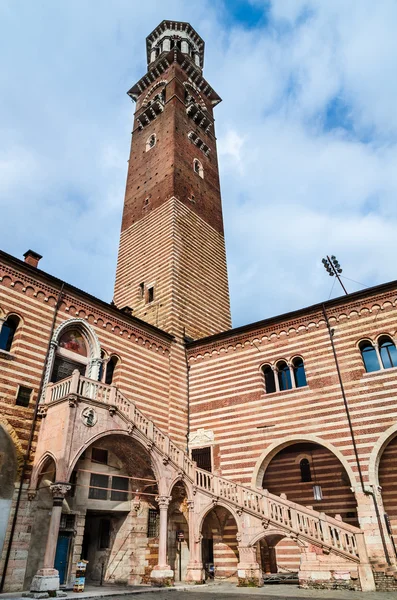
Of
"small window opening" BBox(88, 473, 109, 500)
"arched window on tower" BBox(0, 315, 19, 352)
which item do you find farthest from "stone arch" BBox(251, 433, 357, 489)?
"arched window on tower" BBox(0, 315, 19, 352)

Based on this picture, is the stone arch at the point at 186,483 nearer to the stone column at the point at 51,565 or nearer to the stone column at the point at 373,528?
the stone column at the point at 51,565

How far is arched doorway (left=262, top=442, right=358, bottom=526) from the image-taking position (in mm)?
18158

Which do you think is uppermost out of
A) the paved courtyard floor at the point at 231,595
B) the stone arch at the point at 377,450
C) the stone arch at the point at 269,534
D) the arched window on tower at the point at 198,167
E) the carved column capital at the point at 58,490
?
the arched window on tower at the point at 198,167

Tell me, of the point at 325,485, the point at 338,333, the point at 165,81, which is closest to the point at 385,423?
the point at 338,333

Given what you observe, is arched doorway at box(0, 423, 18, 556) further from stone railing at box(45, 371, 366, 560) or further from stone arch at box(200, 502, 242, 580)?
stone arch at box(200, 502, 242, 580)

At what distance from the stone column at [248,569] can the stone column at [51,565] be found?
606cm

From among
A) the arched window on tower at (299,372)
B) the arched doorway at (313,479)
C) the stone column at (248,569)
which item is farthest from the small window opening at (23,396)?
the arched window on tower at (299,372)

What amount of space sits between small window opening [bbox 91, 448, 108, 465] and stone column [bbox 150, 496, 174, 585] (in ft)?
7.95

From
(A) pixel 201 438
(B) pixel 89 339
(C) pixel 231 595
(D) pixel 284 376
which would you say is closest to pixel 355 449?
(D) pixel 284 376

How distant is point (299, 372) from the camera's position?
18.6 meters

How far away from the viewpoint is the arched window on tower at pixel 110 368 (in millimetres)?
18312

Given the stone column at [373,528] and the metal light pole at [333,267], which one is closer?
the stone column at [373,528]

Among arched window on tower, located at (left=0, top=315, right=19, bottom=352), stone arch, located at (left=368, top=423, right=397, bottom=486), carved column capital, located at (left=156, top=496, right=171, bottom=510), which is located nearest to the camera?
arched window on tower, located at (left=0, top=315, right=19, bottom=352)

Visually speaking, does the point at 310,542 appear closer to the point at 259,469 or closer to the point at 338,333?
the point at 259,469
